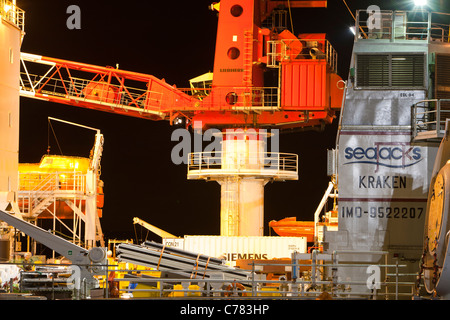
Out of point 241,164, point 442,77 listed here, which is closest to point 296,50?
point 241,164

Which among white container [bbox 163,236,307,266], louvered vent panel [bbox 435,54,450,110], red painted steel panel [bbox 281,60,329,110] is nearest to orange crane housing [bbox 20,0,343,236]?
red painted steel panel [bbox 281,60,329,110]

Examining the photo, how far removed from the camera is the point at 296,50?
61.2 metres

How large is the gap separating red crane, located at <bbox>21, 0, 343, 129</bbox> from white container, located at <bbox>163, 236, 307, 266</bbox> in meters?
9.50

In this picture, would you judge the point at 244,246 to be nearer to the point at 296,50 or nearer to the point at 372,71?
the point at 296,50

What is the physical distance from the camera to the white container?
58.9 meters

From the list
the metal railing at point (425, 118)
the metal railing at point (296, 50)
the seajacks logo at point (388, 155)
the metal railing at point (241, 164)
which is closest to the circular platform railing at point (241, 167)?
the metal railing at point (241, 164)

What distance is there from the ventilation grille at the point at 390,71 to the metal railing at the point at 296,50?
25.7m

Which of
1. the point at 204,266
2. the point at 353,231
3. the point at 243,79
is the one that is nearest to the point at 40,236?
the point at 204,266

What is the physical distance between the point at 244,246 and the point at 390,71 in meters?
27.3

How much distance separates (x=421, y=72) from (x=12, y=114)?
76.8 feet
